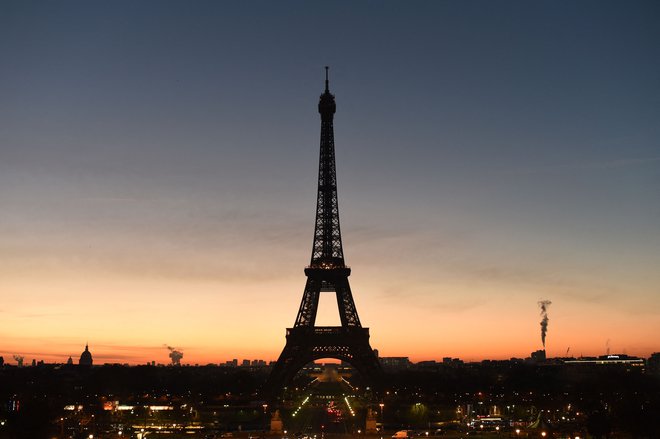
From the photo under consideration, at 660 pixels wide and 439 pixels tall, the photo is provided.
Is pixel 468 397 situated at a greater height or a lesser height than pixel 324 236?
lesser

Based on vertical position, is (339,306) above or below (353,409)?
above

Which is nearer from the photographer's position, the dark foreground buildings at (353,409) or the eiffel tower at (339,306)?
the dark foreground buildings at (353,409)

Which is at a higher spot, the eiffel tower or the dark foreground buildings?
the eiffel tower

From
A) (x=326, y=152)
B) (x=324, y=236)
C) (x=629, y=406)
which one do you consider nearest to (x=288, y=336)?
(x=324, y=236)

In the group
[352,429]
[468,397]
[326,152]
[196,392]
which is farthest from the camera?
[196,392]

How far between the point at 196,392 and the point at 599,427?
287 feet

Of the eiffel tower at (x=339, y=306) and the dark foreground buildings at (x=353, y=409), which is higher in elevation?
the eiffel tower at (x=339, y=306)

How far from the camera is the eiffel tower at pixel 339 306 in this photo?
104688 mm

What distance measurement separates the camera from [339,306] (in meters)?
107

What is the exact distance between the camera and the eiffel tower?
343 ft

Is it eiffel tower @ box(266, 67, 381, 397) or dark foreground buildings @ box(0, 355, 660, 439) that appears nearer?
dark foreground buildings @ box(0, 355, 660, 439)

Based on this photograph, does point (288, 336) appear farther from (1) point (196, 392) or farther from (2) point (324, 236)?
(1) point (196, 392)

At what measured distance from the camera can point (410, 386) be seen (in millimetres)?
143250

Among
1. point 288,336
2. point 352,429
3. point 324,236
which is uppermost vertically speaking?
point 324,236
